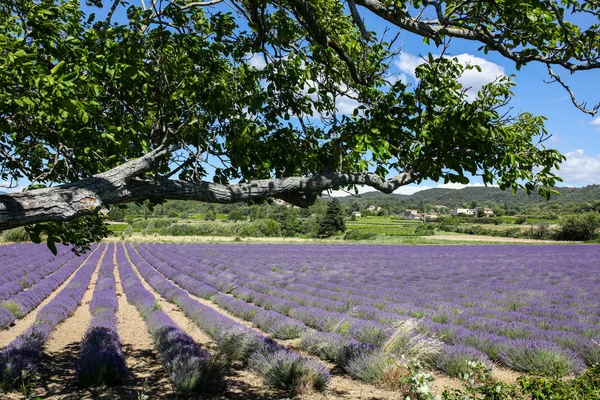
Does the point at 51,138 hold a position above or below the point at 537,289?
above

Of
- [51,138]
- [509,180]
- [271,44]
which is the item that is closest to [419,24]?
[509,180]

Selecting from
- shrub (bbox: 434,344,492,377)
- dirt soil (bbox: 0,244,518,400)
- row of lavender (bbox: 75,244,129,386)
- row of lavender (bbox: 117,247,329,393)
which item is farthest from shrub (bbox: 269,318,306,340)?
row of lavender (bbox: 75,244,129,386)

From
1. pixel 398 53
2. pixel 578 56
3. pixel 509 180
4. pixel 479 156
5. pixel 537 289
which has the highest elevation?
pixel 398 53

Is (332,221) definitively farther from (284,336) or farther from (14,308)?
(284,336)

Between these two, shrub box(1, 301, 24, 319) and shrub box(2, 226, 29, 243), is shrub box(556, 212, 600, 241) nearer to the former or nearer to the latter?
shrub box(1, 301, 24, 319)

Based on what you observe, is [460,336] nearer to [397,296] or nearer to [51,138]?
[397,296]

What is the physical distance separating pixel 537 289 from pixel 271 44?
14170 mm

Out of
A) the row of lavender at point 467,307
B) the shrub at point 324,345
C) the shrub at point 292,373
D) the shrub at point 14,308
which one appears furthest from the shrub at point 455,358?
the shrub at point 14,308

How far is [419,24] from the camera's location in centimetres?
281

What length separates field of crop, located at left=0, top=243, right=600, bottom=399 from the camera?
5887 mm

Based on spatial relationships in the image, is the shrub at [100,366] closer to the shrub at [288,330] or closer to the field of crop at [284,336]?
the field of crop at [284,336]

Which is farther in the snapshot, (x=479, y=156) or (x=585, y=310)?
(x=585, y=310)

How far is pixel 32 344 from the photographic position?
707 cm

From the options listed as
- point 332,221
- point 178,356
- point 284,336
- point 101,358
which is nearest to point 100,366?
point 101,358
